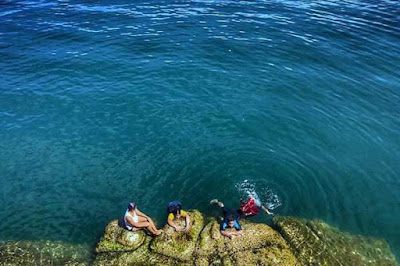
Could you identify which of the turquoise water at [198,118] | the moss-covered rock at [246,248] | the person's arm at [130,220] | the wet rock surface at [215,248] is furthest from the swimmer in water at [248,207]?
the person's arm at [130,220]

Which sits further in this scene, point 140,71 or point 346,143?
point 140,71

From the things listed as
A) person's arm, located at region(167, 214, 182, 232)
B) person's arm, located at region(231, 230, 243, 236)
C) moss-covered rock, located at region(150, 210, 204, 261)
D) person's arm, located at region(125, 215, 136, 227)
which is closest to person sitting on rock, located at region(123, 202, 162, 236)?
person's arm, located at region(125, 215, 136, 227)

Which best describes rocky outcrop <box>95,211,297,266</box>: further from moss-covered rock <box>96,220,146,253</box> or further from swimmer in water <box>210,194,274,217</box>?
swimmer in water <box>210,194,274,217</box>

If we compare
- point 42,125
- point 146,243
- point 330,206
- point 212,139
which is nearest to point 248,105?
point 212,139

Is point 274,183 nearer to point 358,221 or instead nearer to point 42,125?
point 358,221

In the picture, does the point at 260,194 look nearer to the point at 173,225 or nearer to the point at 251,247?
the point at 251,247

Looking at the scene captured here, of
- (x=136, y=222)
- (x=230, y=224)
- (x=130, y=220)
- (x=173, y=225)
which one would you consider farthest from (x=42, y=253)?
(x=230, y=224)

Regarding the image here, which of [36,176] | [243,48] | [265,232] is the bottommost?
[36,176]

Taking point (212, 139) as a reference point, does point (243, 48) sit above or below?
above
